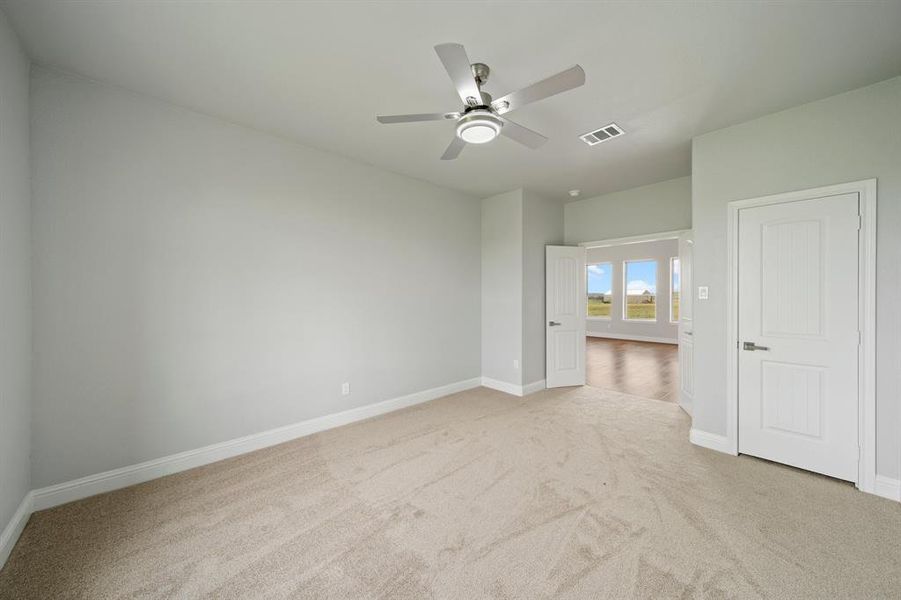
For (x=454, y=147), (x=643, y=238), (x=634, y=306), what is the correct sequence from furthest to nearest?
(x=634, y=306), (x=643, y=238), (x=454, y=147)

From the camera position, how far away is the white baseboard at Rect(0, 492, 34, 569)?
1765 millimetres

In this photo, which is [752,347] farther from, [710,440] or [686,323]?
[686,323]

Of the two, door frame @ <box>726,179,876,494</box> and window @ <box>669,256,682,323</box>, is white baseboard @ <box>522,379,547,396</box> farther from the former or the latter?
window @ <box>669,256,682,323</box>

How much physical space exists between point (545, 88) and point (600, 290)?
9794mm

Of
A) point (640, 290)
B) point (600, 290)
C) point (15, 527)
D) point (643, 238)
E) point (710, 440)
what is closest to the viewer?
point (15, 527)

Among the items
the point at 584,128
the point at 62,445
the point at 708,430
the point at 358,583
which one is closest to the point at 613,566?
the point at 358,583

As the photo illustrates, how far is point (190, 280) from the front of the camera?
2717 mm

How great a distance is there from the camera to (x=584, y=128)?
119 inches

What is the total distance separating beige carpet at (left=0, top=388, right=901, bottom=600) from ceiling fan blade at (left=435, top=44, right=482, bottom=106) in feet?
8.18

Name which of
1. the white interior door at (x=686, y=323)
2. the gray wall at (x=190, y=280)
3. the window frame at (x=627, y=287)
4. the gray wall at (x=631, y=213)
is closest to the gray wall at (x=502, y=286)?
the gray wall at (x=631, y=213)

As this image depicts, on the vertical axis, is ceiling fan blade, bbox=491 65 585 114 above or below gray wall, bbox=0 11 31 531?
→ above

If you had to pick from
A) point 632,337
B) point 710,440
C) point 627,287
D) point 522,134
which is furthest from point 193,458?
point 627,287

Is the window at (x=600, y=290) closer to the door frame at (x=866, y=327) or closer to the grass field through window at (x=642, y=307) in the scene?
the grass field through window at (x=642, y=307)

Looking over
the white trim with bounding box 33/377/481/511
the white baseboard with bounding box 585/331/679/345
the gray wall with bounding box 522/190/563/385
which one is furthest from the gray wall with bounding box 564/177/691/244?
the white baseboard with bounding box 585/331/679/345
